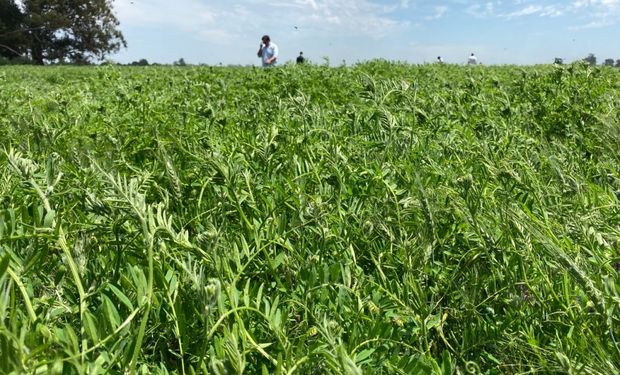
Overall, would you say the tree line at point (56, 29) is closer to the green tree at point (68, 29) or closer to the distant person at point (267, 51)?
the green tree at point (68, 29)

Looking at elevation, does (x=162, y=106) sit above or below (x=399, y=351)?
above

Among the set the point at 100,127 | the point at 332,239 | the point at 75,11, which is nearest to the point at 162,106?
Result: the point at 100,127

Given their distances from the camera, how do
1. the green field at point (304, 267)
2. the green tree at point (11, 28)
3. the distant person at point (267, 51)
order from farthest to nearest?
1. the green tree at point (11, 28)
2. the distant person at point (267, 51)
3. the green field at point (304, 267)

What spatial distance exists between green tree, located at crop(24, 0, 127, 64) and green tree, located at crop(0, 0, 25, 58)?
0.82 metres

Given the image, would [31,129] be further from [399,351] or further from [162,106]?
[399,351]

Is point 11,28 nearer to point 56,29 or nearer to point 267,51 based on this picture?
point 56,29

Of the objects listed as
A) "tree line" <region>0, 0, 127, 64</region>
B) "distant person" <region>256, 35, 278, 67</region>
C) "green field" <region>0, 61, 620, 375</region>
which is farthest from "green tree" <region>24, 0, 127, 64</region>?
"green field" <region>0, 61, 620, 375</region>

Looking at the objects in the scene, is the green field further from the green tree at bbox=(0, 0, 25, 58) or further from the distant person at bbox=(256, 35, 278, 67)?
the green tree at bbox=(0, 0, 25, 58)

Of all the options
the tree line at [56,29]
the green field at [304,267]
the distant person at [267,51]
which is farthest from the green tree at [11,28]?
the green field at [304,267]

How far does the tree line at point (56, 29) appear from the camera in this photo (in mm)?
53094

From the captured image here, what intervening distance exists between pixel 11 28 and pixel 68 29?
5110mm

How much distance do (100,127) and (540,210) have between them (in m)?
2.37

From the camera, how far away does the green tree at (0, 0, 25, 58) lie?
52500mm

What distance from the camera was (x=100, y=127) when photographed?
3240 mm
